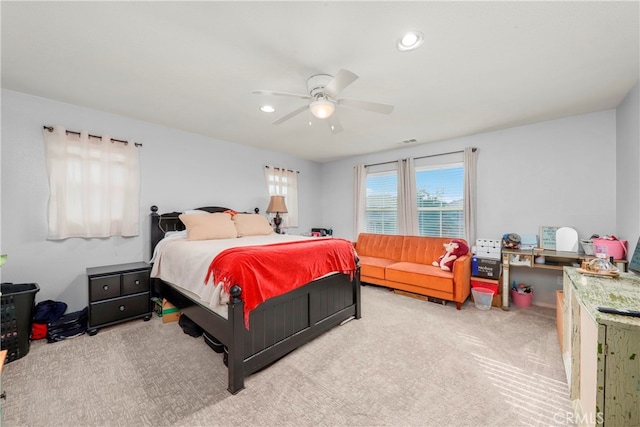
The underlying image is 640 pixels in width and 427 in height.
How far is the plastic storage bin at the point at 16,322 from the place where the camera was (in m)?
2.13

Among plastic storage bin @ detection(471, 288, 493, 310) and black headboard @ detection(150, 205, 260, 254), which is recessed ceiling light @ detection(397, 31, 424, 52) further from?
black headboard @ detection(150, 205, 260, 254)

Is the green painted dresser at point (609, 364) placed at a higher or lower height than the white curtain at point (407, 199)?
lower

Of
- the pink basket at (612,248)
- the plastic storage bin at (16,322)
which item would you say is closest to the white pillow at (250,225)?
the plastic storage bin at (16,322)

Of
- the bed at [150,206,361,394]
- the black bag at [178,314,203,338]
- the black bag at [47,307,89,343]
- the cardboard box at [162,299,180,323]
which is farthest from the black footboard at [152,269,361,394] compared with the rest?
the black bag at [47,307,89,343]

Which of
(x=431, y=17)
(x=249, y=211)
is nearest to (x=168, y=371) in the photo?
(x=249, y=211)

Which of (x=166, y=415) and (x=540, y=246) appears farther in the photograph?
(x=540, y=246)

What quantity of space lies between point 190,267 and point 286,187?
305cm

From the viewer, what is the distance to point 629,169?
2.56 m

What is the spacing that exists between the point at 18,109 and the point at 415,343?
4696 mm

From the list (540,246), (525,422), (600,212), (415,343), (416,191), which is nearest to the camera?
(525,422)

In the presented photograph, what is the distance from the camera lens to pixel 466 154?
155 inches

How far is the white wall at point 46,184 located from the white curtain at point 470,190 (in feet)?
12.3

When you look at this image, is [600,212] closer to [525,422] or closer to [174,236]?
[525,422]

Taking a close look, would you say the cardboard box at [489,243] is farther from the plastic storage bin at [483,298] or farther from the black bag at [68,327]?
the black bag at [68,327]
